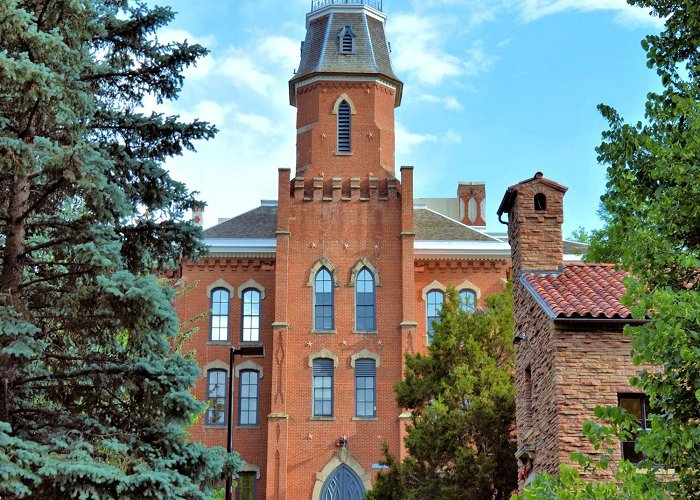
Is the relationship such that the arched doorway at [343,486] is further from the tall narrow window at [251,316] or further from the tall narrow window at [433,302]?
the tall narrow window at [433,302]

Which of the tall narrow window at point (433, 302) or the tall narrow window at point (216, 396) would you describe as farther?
the tall narrow window at point (433, 302)

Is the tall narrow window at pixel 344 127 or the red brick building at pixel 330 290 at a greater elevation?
the tall narrow window at pixel 344 127

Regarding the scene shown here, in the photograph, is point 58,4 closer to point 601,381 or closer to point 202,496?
point 202,496

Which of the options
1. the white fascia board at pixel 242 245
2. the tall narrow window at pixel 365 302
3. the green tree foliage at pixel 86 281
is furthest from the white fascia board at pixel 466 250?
the green tree foliage at pixel 86 281

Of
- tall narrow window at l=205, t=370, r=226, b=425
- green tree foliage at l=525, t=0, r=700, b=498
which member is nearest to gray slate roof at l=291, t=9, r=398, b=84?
tall narrow window at l=205, t=370, r=226, b=425

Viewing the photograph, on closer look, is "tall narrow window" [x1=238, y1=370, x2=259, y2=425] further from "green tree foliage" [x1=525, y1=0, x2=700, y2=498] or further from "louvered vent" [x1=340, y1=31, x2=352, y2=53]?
"green tree foliage" [x1=525, y1=0, x2=700, y2=498]

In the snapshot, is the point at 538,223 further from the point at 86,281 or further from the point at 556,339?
the point at 86,281

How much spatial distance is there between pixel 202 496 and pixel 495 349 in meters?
16.0

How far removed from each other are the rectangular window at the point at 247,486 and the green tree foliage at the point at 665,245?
A: 29.5 meters

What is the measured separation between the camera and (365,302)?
136ft

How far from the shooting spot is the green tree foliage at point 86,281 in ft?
43.5

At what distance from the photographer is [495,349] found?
93.1 feet

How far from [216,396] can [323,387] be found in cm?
413

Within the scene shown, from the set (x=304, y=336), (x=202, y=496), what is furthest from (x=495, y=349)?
(x=202, y=496)
